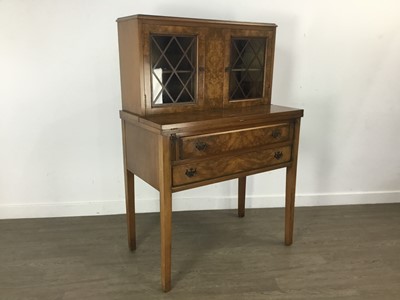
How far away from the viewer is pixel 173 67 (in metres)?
1.84

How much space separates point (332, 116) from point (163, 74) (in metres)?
1.48

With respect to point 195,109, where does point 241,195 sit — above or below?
below

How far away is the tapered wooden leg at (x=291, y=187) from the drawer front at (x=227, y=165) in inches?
1.9

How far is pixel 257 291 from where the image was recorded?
5.92 ft

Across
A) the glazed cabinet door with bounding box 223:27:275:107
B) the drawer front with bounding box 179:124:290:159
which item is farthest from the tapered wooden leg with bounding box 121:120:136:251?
the glazed cabinet door with bounding box 223:27:275:107

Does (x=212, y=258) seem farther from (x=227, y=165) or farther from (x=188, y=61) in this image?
(x=188, y=61)

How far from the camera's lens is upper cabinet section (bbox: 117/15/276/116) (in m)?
1.74

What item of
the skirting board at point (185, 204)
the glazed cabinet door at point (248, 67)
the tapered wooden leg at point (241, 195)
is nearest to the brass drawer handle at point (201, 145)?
the glazed cabinet door at point (248, 67)

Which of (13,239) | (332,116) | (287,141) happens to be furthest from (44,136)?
(332,116)

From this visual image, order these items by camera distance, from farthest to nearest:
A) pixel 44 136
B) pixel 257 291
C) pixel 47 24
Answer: pixel 44 136 < pixel 47 24 < pixel 257 291

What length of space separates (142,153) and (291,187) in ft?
3.05

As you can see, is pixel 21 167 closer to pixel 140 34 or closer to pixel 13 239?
pixel 13 239

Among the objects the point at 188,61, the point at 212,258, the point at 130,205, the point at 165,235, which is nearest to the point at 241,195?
the point at 212,258

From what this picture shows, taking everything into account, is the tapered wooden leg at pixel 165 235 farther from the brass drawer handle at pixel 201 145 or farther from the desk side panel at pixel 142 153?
the brass drawer handle at pixel 201 145
